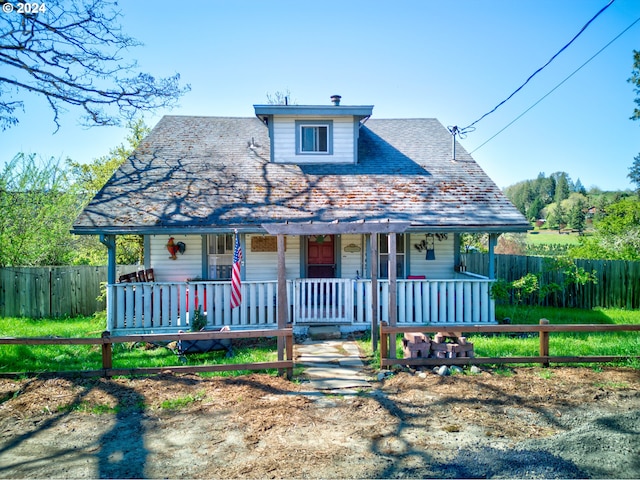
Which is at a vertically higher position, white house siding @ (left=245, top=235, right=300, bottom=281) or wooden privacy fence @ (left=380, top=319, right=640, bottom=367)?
white house siding @ (left=245, top=235, right=300, bottom=281)

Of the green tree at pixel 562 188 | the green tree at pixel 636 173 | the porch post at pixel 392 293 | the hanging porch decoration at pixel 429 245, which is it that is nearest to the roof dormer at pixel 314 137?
the hanging porch decoration at pixel 429 245

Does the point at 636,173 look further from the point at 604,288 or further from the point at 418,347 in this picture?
the point at 418,347

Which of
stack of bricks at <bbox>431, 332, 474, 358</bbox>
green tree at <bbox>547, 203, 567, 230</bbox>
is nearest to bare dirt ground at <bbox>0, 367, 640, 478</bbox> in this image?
stack of bricks at <bbox>431, 332, 474, 358</bbox>

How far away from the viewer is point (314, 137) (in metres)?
13.7

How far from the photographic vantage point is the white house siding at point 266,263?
1261 cm

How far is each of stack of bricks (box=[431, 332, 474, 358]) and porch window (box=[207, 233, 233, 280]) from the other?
6.83 m

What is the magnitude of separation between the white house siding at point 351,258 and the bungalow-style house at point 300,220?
32mm

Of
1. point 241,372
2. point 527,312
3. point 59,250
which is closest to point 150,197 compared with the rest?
point 241,372

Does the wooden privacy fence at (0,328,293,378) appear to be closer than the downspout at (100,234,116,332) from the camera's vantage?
Yes

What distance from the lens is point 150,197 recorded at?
1177 cm

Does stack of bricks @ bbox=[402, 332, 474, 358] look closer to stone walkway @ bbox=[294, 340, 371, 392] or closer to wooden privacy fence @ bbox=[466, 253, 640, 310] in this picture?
stone walkway @ bbox=[294, 340, 371, 392]

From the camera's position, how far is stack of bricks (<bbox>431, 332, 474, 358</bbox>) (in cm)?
777

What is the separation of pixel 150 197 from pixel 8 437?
752 centimetres

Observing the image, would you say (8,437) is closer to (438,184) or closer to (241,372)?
(241,372)
